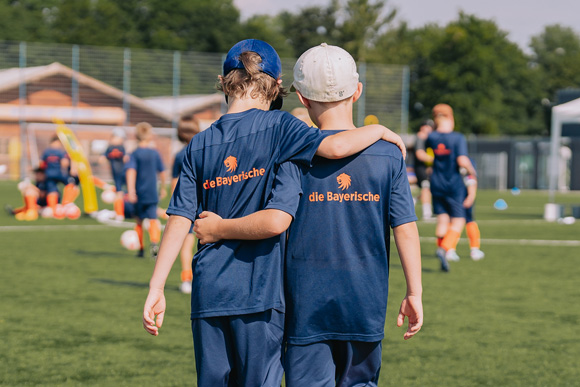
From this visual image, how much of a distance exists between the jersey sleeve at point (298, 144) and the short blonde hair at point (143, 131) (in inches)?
300

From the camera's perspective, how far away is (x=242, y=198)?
312cm

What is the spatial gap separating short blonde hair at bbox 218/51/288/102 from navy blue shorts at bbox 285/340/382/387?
958mm

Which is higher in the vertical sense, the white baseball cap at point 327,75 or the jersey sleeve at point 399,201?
the white baseball cap at point 327,75

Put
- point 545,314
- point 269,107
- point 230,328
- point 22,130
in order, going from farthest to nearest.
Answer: point 22,130 < point 545,314 < point 269,107 < point 230,328

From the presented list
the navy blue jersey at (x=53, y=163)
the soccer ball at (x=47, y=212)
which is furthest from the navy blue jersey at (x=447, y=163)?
the soccer ball at (x=47, y=212)

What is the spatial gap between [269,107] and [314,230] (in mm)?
518

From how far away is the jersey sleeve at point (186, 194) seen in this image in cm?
318

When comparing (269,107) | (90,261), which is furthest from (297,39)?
(269,107)

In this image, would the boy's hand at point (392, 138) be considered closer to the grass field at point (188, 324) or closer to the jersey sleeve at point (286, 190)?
the jersey sleeve at point (286, 190)

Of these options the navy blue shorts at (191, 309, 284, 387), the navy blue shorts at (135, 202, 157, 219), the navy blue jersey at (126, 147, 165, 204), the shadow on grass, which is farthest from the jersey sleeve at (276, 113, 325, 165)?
the navy blue shorts at (135, 202, 157, 219)

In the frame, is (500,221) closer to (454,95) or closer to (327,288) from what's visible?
(327,288)

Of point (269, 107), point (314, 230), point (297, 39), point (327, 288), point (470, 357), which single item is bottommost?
point (470, 357)

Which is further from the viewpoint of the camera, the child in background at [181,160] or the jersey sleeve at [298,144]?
the child in background at [181,160]

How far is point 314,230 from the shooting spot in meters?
3.19
